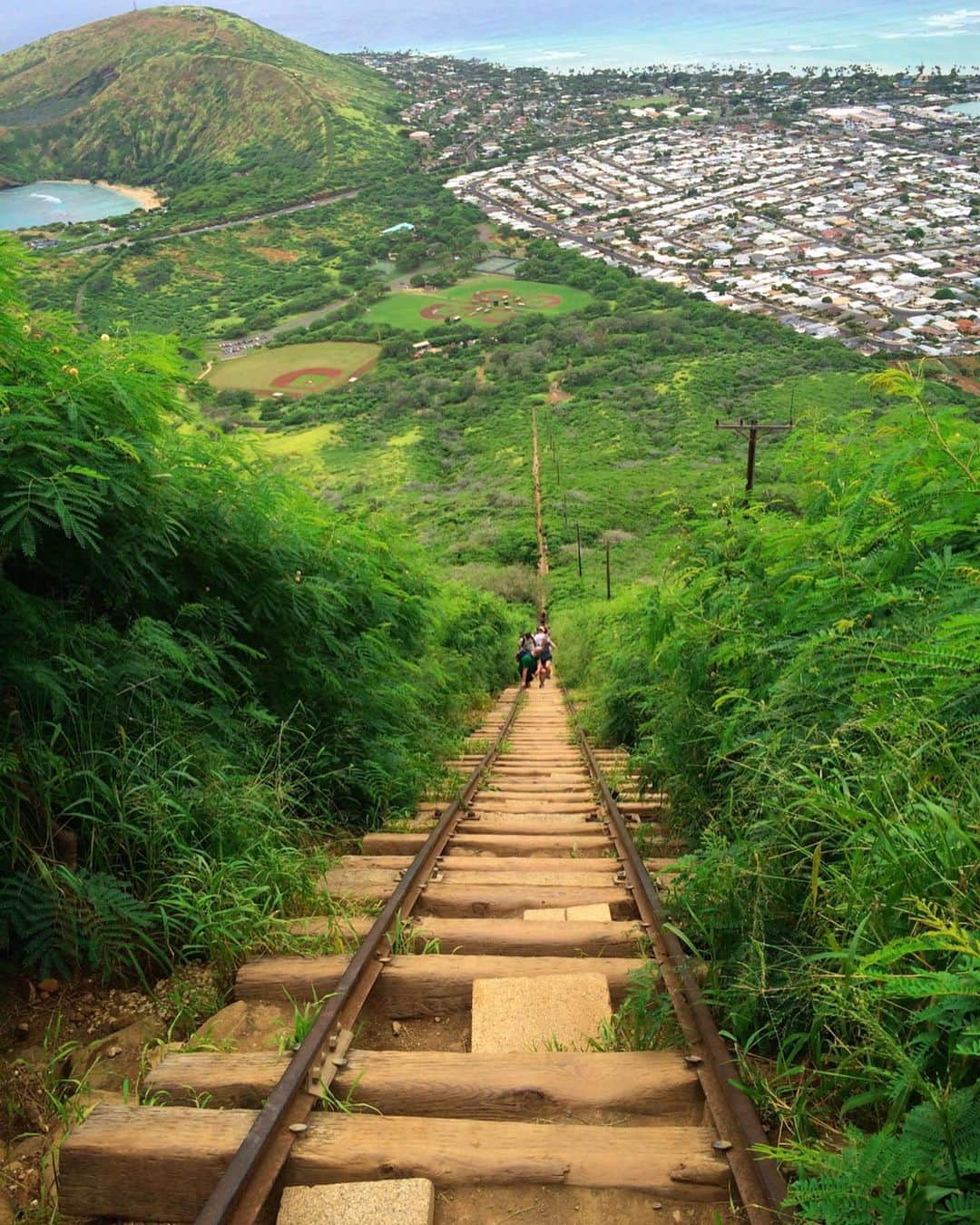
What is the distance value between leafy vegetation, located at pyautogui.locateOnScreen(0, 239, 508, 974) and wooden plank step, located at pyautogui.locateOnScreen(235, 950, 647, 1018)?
0.24 meters

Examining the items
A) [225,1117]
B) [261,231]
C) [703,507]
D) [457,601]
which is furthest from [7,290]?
[261,231]

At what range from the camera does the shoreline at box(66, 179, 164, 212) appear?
412 feet

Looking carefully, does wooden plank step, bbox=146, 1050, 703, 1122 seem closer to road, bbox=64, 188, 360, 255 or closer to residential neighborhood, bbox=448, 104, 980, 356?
residential neighborhood, bbox=448, 104, 980, 356

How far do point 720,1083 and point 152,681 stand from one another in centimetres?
326

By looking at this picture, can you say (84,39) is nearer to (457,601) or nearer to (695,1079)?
(457,601)

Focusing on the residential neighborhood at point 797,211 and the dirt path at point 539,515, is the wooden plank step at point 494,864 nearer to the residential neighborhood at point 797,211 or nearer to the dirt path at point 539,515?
the dirt path at point 539,515

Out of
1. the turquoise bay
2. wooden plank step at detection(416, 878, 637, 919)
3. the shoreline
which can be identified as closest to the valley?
wooden plank step at detection(416, 878, 637, 919)

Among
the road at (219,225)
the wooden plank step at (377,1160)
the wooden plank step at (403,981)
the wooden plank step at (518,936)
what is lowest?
the wooden plank step at (518,936)

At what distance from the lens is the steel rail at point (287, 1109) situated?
6.68 feet

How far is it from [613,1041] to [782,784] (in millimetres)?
1095

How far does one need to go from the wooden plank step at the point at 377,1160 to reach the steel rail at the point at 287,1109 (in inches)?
2.4

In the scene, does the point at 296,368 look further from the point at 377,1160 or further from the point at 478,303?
the point at 377,1160

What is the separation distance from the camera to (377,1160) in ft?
7.23

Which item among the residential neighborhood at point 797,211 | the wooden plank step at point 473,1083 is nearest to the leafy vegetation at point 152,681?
the wooden plank step at point 473,1083
